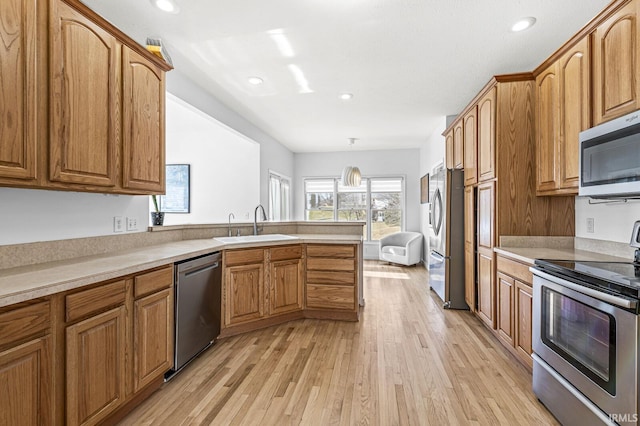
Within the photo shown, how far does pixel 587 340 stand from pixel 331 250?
2.14 m

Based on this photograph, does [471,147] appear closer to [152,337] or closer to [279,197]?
[152,337]

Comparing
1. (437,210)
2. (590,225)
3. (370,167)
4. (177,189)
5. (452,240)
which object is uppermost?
(370,167)

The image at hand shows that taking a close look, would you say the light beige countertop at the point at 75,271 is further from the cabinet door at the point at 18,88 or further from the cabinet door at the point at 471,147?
the cabinet door at the point at 471,147

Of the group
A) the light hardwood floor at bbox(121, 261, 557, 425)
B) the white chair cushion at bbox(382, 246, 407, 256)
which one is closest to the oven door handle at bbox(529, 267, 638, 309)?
the light hardwood floor at bbox(121, 261, 557, 425)

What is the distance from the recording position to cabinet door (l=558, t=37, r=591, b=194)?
2141mm

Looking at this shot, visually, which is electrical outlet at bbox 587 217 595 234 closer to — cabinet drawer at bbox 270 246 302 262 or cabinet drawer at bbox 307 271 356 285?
cabinet drawer at bbox 307 271 356 285

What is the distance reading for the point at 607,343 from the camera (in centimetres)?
144

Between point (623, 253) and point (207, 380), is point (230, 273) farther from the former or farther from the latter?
point (623, 253)

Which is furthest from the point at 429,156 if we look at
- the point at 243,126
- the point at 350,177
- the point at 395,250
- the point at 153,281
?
the point at 153,281

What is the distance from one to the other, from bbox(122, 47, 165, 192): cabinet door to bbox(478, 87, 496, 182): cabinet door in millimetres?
2853

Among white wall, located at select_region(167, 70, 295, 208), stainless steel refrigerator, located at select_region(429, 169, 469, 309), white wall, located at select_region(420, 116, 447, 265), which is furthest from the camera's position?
white wall, located at select_region(420, 116, 447, 265)

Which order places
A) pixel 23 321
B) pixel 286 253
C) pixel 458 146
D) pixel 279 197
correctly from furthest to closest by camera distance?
pixel 279 197
pixel 458 146
pixel 286 253
pixel 23 321

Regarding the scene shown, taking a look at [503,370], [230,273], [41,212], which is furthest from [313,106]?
[503,370]

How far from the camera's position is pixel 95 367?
60.1 inches
